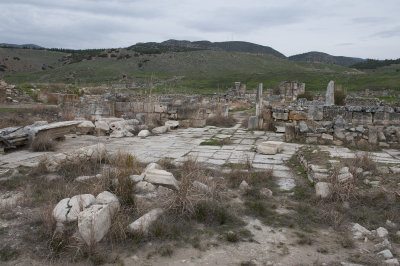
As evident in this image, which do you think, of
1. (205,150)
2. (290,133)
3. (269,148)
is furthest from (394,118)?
(205,150)

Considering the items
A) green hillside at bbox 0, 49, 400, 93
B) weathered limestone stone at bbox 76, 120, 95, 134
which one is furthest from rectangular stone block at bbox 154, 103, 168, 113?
green hillside at bbox 0, 49, 400, 93

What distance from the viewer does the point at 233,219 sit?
4.07 m

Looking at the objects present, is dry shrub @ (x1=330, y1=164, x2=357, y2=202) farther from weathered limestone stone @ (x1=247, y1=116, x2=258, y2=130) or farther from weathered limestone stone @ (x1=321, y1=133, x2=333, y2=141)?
weathered limestone stone @ (x1=247, y1=116, x2=258, y2=130)

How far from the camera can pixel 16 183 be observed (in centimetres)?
527

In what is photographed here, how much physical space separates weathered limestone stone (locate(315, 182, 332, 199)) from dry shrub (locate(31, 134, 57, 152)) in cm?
650

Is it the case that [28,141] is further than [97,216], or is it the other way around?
[28,141]

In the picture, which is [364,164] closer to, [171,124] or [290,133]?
[290,133]

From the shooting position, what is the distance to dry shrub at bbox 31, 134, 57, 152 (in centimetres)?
795

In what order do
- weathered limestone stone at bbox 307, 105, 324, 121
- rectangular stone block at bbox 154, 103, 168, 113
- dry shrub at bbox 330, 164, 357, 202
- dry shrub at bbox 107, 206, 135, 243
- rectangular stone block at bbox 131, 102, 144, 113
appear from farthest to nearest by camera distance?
rectangular stone block at bbox 131, 102, 144, 113, rectangular stone block at bbox 154, 103, 168, 113, weathered limestone stone at bbox 307, 105, 324, 121, dry shrub at bbox 330, 164, 357, 202, dry shrub at bbox 107, 206, 135, 243

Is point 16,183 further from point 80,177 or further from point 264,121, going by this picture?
point 264,121

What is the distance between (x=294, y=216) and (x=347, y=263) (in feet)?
3.63

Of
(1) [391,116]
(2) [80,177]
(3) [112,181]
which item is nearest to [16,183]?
(2) [80,177]

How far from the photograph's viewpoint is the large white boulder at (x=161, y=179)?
4648 millimetres

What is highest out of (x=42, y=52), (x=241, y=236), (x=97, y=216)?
(x=42, y=52)
